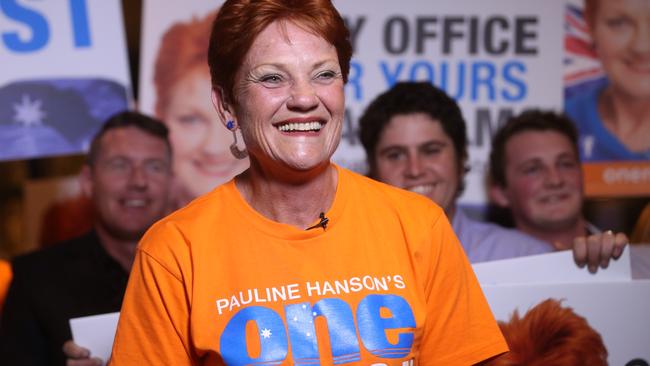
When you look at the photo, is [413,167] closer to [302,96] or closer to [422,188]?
[422,188]

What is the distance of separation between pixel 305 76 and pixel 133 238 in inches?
71.4

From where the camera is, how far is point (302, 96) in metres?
1.63

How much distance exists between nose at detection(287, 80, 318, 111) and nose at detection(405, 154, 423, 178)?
1336 millimetres

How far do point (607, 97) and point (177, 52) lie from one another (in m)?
1.70

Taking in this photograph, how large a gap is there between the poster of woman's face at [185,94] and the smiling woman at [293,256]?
168 centimetres

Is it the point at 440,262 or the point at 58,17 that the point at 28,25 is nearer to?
the point at 58,17

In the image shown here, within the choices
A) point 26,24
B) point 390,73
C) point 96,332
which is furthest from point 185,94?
point 96,332

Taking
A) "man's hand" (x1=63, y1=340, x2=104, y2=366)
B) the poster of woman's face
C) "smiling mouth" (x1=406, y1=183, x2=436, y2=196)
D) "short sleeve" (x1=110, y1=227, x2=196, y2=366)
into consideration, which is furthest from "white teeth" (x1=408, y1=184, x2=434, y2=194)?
"short sleeve" (x1=110, y1=227, x2=196, y2=366)

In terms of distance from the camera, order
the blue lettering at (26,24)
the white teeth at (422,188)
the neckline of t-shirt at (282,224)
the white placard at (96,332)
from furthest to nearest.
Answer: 1. the blue lettering at (26,24)
2. the white teeth at (422,188)
3. the white placard at (96,332)
4. the neckline of t-shirt at (282,224)

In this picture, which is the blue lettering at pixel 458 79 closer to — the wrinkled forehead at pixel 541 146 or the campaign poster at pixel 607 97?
the wrinkled forehead at pixel 541 146

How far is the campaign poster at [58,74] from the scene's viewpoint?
3273 millimetres

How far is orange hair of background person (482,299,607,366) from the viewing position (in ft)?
7.41

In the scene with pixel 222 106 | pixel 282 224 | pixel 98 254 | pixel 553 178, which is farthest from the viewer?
pixel 553 178

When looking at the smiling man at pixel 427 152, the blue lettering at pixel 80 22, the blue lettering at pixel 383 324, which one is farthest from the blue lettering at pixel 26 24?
the blue lettering at pixel 383 324
